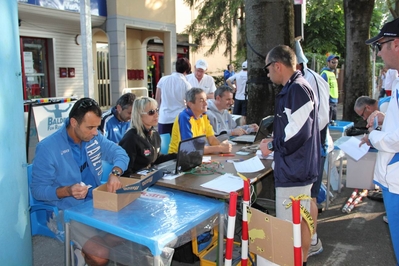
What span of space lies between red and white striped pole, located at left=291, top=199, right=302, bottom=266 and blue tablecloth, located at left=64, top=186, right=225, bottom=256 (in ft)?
2.03

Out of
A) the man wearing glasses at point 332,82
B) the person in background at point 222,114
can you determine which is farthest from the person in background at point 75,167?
the man wearing glasses at point 332,82

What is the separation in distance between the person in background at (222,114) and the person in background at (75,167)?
221cm

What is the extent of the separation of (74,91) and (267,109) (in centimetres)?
742

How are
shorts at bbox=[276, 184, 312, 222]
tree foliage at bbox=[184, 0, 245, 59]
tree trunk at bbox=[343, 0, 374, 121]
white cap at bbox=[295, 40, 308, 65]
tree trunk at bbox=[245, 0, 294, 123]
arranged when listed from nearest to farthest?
shorts at bbox=[276, 184, 312, 222]
white cap at bbox=[295, 40, 308, 65]
tree trunk at bbox=[245, 0, 294, 123]
tree trunk at bbox=[343, 0, 374, 121]
tree foliage at bbox=[184, 0, 245, 59]

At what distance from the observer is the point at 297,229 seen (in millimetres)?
2088

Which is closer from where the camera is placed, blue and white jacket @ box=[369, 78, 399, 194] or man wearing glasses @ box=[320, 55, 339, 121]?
blue and white jacket @ box=[369, 78, 399, 194]

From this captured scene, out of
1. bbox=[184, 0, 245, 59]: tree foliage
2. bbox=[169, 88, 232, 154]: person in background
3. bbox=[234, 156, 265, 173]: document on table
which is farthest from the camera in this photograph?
bbox=[184, 0, 245, 59]: tree foliage

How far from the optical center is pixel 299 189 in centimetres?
289

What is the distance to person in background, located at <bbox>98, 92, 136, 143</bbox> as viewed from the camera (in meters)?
4.34

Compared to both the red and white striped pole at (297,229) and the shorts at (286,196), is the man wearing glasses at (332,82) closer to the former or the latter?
the shorts at (286,196)

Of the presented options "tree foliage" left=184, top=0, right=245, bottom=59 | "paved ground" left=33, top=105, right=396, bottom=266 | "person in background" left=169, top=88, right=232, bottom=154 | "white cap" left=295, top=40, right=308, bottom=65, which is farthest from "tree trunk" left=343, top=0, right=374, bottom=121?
"tree foliage" left=184, top=0, right=245, bottom=59

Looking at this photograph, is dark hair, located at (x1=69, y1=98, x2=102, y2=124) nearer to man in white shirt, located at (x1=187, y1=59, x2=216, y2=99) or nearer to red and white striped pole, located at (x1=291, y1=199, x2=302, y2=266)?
red and white striped pole, located at (x1=291, y1=199, x2=302, y2=266)

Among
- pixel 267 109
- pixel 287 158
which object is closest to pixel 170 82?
pixel 267 109

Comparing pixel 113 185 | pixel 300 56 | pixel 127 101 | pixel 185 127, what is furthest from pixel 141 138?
pixel 300 56
